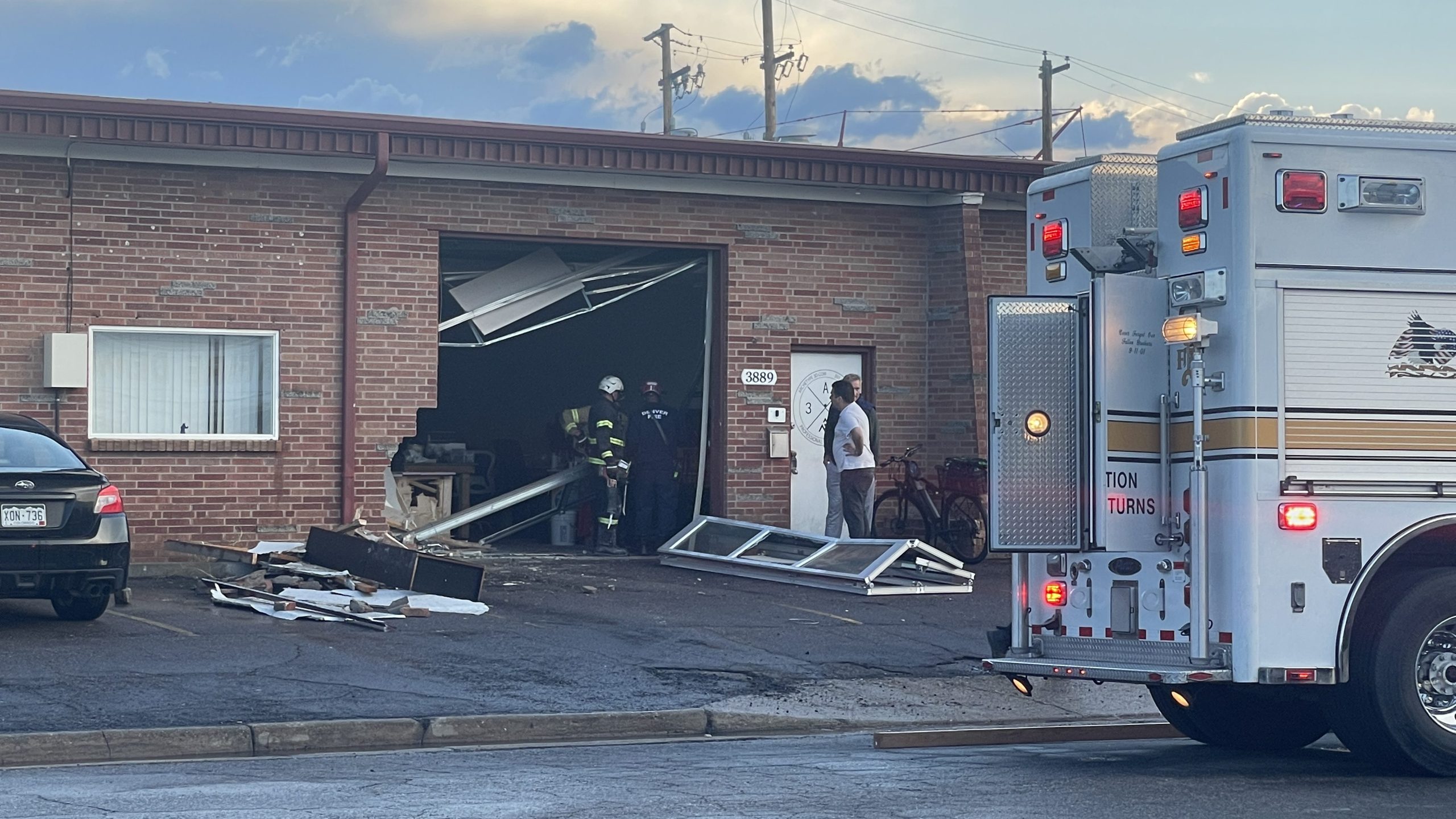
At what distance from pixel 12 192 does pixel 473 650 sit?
722cm

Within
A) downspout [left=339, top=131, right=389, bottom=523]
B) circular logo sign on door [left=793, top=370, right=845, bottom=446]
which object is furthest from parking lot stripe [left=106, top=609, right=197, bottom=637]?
circular logo sign on door [left=793, top=370, right=845, bottom=446]

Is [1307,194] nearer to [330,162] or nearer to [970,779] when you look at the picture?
[970,779]

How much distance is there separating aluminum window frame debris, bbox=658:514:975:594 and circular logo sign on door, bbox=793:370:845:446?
190 cm

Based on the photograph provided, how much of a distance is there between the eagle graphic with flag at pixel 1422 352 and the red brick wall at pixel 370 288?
34.9 ft

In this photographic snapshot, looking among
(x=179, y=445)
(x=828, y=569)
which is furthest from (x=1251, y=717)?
(x=179, y=445)

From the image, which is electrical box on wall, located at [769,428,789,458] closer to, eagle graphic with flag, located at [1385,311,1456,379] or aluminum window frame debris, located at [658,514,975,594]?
aluminum window frame debris, located at [658,514,975,594]

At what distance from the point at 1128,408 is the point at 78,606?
798cm

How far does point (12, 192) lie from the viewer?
1609 centimetres

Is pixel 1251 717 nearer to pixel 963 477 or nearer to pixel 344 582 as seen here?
pixel 344 582

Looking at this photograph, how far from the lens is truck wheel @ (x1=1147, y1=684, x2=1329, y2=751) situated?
9414 mm

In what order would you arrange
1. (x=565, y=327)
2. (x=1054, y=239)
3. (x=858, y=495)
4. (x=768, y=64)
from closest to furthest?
1. (x=1054, y=239)
2. (x=858, y=495)
3. (x=565, y=327)
4. (x=768, y=64)

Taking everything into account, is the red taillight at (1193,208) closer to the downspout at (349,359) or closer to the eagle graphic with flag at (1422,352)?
the eagle graphic with flag at (1422,352)

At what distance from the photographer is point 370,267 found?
17281 mm

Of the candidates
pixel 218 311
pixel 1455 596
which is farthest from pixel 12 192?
pixel 1455 596
